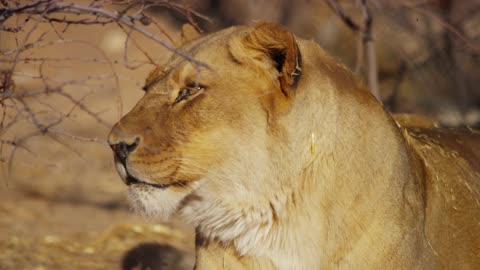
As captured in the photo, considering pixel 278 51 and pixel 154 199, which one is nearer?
pixel 278 51

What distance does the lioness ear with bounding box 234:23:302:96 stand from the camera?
290cm

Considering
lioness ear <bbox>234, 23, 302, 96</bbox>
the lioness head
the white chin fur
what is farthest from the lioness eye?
the white chin fur

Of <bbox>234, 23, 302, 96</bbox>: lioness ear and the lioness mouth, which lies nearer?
<bbox>234, 23, 302, 96</bbox>: lioness ear

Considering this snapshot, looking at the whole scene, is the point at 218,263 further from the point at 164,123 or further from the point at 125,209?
A: the point at 125,209

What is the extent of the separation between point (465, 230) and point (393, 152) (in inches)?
22.8

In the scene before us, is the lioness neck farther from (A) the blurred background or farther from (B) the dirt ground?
(B) the dirt ground

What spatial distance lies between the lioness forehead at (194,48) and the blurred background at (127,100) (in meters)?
0.28

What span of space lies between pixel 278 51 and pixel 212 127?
0.34 metres

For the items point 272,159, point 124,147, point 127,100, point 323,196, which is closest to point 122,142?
point 124,147

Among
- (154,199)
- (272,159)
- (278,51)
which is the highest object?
(278,51)

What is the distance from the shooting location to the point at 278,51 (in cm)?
296

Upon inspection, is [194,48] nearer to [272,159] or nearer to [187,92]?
[187,92]

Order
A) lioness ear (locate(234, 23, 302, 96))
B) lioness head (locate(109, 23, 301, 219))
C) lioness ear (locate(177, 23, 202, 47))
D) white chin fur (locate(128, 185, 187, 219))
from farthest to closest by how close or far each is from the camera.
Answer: lioness ear (locate(177, 23, 202, 47))
white chin fur (locate(128, 185, 187, 219))
lioness head (locate(109, 23, 301, 219))
lioness ear (locate(234, 23, 302, 96))

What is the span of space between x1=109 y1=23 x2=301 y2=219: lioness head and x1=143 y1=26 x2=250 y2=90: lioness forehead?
0.22 ft
